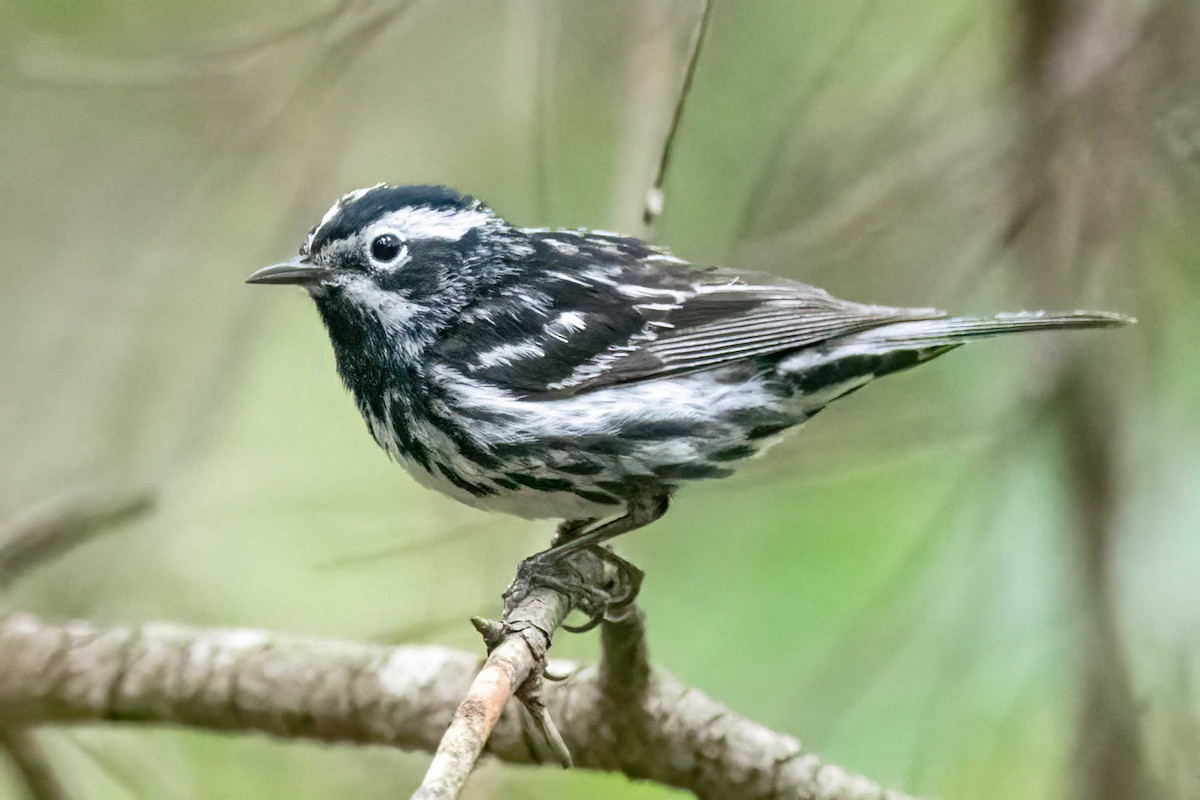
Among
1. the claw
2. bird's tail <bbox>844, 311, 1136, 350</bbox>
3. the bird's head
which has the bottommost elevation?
the claw

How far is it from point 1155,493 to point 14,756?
4.04m

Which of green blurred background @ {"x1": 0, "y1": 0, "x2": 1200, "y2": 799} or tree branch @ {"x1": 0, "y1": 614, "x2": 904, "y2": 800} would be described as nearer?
tree branch @ {"x1": 0, "y1": 614, "x2": 904, "y2": 800}

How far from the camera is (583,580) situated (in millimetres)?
3412

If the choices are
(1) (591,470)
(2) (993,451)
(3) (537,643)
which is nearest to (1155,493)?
(2) (993,451)

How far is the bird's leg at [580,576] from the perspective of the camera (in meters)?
3.30

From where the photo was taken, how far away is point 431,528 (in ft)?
15.7

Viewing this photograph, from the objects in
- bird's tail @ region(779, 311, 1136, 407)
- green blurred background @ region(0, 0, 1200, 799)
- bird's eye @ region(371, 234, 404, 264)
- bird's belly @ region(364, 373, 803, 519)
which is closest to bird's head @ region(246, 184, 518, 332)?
bird's eye @ region(371, 234, 404, 264)

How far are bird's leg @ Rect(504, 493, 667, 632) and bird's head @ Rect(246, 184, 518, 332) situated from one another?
2.74 feet

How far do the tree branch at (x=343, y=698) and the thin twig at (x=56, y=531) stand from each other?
20 cm

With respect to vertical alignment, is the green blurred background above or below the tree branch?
above

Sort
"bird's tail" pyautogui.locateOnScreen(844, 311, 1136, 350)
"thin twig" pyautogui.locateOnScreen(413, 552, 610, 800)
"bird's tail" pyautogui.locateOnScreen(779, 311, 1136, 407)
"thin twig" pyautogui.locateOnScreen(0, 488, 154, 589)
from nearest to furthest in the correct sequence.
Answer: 1. "thin twig" pyautogui.locateOnScreen(413, 552, 610, 800)
2. "bird's tail" pyautogui.locateOnScreen(844, 311, 1136, 350)
3. "bird's tail" pyautogui.locateOnScreen(779, 311, 1136, 407)
4. "thin twig" pyautogui.locateOnScreen(0, 488, 154, 589)

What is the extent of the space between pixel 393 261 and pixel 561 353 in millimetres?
601

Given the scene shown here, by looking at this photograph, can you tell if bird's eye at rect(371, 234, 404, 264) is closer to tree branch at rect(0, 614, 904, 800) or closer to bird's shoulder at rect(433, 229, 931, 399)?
bird's shoulder at rect(433, 229, 931, 399)

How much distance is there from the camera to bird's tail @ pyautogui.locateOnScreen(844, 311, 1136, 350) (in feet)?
10.5
